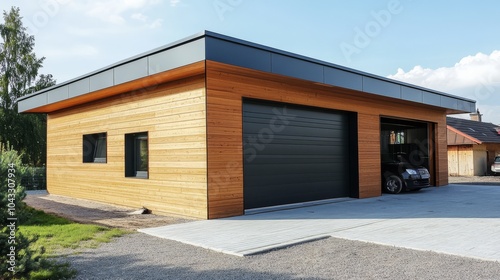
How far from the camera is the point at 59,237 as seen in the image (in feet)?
22.1

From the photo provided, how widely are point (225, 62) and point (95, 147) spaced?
706cm

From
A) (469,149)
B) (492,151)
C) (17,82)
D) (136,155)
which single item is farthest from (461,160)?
(17,82)

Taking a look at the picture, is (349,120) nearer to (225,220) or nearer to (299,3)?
(299,3)

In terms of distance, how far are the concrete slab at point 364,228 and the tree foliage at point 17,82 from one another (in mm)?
23088

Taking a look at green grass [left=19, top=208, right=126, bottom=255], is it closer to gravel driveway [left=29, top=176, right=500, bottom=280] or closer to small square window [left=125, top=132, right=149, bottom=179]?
gravel driveway [left=29, top=176, right=500, bottom=280]

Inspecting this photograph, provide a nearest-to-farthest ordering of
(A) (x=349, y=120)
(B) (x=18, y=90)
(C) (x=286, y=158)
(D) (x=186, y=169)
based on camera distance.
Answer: (D) (x=186, y=169), (C) (x=286, y=158), (A) (x=349, y=120), (B) (x=18, y=90)

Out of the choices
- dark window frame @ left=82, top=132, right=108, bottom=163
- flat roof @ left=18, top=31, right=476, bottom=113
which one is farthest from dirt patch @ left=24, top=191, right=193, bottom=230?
flat roof @ left=18, top=31, right=476, bottom=113

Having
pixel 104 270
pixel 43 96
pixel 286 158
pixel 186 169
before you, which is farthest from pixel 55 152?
pixel 104 270

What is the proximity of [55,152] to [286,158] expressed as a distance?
9.26 metres

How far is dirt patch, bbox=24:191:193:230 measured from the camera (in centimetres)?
823

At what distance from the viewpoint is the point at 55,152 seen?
14.8 metres

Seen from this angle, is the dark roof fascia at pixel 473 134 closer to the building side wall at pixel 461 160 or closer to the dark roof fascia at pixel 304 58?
the building side wall at pixel 461 160

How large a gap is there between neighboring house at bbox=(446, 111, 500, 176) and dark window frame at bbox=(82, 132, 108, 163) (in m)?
24.5

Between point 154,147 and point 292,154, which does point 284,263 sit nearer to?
point 154,147
